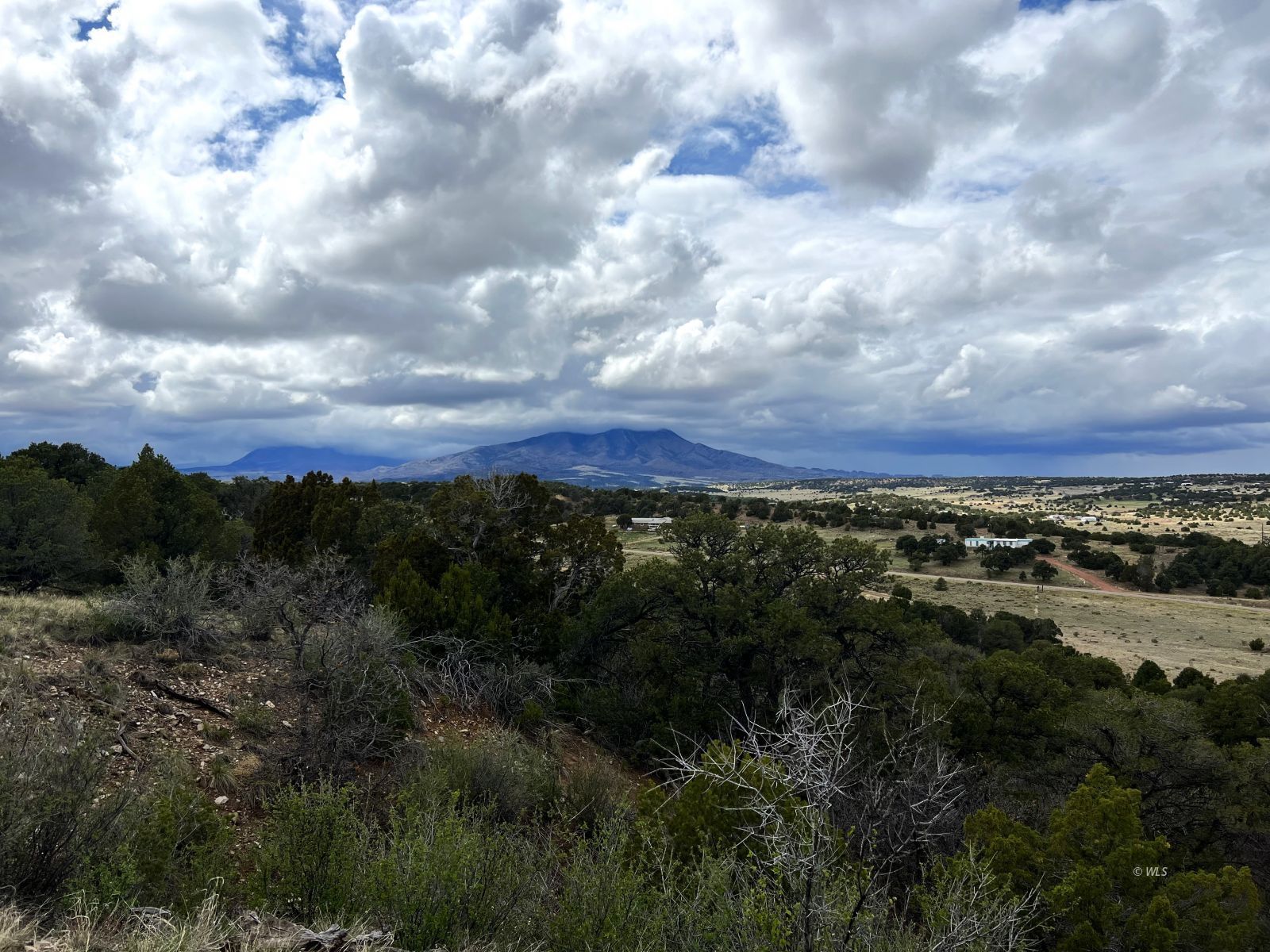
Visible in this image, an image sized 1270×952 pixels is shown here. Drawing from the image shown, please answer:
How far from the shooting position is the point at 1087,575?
6731 cm

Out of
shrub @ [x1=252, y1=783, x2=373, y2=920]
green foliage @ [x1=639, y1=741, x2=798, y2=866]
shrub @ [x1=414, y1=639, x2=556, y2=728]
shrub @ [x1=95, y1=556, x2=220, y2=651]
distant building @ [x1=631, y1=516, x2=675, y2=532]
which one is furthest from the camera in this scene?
distant building @ [x1=631, y1=516, x2=675, y2=532]

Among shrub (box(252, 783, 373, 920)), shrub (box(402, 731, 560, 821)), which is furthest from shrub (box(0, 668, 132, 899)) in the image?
shrub (box(402, 731, 560, 821))

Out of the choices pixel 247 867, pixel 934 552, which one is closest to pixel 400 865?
pixel 247 867

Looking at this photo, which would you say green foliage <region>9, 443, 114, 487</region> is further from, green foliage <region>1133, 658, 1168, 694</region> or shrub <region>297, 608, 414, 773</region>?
green foliage <region>1133, 658, 1168, 694</region>

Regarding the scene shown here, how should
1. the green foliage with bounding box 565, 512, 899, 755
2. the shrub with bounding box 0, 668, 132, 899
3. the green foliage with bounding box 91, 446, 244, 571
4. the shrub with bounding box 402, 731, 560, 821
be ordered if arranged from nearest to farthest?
1. the shrub with bounding box 0, 668, 132, 899
2. the shrub with bounding box 402, 731, 560, 821
3. the green foliage with bounding box 565, 512, 899, 755
4. the green foliage with bounding box 91, 446, 244, 571

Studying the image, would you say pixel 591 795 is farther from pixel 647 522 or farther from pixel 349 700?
pixel 647 522

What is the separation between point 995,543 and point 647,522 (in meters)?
38.1

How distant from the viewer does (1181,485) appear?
18400 centimetres

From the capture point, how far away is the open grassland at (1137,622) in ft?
131

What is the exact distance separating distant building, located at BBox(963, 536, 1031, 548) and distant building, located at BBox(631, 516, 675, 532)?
34.2 m

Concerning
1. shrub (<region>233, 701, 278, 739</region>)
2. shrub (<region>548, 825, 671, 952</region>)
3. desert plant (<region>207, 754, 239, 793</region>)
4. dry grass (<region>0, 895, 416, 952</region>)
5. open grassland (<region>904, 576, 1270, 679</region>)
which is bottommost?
open grassland (<region>904, 576, 1270, 679</region>)

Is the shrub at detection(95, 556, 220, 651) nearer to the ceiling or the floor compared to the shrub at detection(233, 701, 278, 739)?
nearer to the ceiling

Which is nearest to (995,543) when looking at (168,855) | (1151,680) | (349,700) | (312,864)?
(1151,680)

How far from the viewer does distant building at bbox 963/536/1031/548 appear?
2835 inches
